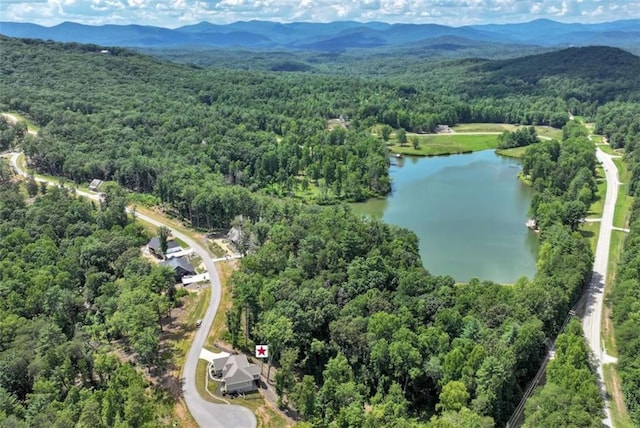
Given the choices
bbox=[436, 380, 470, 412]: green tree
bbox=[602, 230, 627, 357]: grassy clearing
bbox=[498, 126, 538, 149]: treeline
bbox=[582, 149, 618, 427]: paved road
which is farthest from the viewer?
bbox=[498, 126, 538, 149]: treeline

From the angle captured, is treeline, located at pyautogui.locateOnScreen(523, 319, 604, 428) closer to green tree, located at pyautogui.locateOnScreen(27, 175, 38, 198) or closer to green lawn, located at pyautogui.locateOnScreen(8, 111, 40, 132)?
green tree, located at pyautogui.locateOnScreen(27, 175, 38, 198)

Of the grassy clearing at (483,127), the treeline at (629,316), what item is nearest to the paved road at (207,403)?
the treeline at (629,316)

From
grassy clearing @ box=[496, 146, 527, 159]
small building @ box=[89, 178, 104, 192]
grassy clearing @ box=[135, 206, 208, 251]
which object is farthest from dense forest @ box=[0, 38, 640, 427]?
grassy clearing @ box=[496, 146, 527, 159]

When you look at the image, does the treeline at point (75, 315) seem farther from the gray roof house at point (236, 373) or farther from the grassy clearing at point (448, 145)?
the grassy clearing at point (448, 145)

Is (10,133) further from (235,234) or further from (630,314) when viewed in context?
(630,314)

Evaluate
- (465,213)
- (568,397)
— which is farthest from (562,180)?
(568,397)

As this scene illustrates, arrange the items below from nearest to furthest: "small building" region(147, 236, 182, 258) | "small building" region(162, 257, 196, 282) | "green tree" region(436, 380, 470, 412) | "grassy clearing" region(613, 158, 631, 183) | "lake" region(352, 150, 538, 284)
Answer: "green tree" region(436, 380, 470, 412) < "small building" region(162, 257, 196, 282) < "small building" region(147, 236, 182, 258) < "lake" region(352, 150, 538, 284) < "grassy clearing" region(613, 158, 631, 183)
